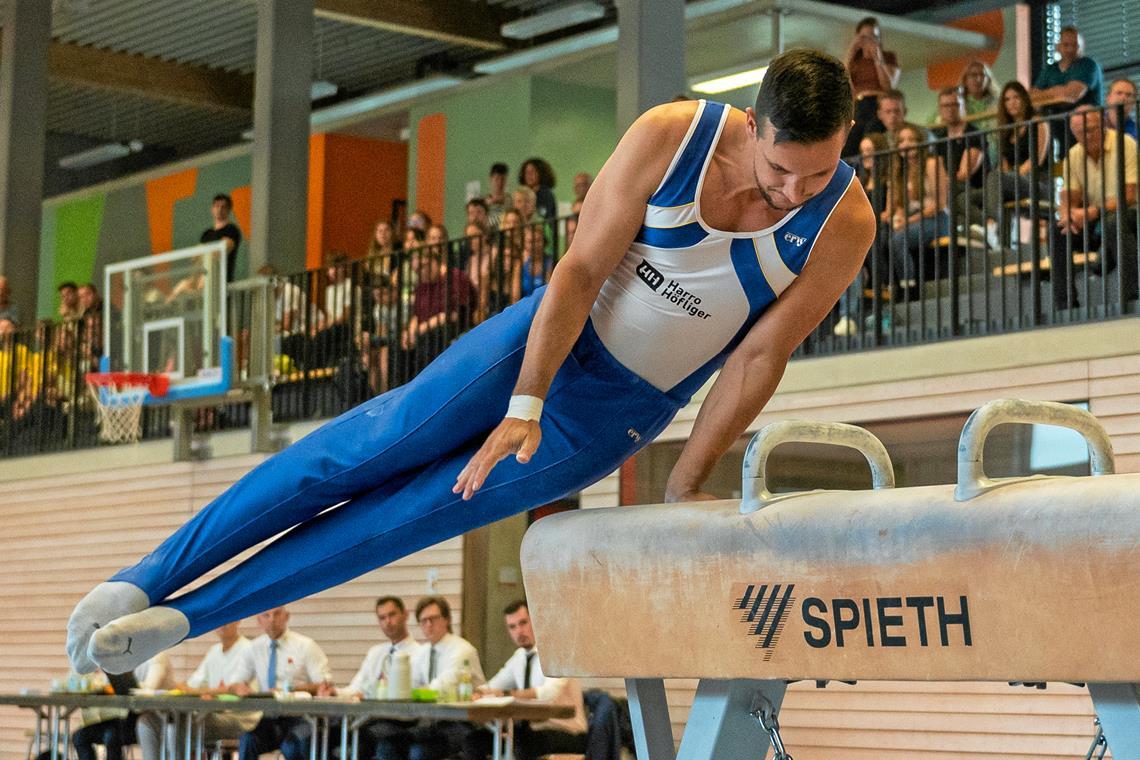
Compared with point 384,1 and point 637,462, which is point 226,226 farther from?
point 637,462

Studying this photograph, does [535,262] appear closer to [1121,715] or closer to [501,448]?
[501,448]

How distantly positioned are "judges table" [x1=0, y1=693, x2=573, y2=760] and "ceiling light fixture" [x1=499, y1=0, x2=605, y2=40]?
667cm

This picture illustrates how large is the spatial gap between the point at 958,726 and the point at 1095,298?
237 cm

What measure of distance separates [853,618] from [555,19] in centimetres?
1148

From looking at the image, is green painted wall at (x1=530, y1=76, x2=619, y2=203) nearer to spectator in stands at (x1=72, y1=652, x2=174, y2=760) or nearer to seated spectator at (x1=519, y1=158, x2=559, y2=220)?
seated spectator at (x1=519, y1=158, x2=559, y2=220)

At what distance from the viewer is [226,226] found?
43.4 feet

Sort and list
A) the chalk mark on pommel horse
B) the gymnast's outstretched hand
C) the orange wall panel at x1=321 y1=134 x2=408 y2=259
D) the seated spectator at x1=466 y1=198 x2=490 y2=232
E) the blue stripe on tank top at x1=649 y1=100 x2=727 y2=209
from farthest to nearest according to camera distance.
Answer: the orange wall panel at x1=321 y1=134 x2=408 y2=259, the seated spectator at x1=466 y1=198 x2=490 y2=232, the blue stripe on tank top at x1=649 y1=100 x2=727 y2=209, the gymnast's outstretched hand, the chalk mark on pommel horse

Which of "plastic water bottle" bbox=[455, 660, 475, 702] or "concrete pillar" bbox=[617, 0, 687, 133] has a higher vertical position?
"concrete pillar" bbox=[617, 0, 687, 133]

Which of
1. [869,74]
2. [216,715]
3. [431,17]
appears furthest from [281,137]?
[869,74]

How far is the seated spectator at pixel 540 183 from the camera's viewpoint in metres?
11.3

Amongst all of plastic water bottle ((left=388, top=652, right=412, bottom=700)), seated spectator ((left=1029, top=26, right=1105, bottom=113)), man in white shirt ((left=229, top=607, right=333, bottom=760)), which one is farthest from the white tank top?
man in white shirt ((left=229, top=607, right=333, bottom=760))

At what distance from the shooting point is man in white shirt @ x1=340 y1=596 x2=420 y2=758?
880 centimetres

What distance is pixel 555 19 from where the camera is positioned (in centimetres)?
1346

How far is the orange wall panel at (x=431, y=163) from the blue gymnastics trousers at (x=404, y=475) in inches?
504
